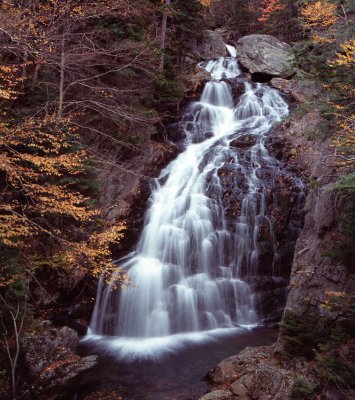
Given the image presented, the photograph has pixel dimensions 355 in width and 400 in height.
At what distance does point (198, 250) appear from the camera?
11867 millimetres

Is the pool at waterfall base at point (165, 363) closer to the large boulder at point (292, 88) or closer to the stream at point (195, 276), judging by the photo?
the stream at point (195, 276)

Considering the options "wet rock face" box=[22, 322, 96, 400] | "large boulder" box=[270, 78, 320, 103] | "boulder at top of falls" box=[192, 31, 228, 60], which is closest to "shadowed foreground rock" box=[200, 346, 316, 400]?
"wet rock face" box=[22, 322, 96, 400]

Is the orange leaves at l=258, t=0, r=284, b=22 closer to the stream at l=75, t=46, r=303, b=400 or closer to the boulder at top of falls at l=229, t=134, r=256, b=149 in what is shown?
the boulder at top of falls at l=229, t=134, r=256, b=149

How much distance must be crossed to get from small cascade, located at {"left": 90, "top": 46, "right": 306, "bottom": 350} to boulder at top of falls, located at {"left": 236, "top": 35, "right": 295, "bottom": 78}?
26.5 ft

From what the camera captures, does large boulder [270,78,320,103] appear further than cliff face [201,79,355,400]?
Yes

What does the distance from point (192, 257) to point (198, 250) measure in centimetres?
34

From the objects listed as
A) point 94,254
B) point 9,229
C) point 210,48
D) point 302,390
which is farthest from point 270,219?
point 210,48

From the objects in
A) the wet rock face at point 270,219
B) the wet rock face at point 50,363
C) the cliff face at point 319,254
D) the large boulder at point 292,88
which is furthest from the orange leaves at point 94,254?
the large boulder at point 292,88

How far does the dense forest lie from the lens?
6.41 meters

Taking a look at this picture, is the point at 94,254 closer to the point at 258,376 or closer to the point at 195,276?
the point at 258,376

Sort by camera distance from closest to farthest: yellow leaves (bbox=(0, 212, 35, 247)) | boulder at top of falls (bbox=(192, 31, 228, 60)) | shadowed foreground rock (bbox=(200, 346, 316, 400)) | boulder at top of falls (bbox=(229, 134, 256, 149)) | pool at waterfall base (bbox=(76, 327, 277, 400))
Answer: shadowed foreground rock (bbox=(200, 346, 316, 400)), yellow leaves (bbox=(0, 212, 35, 247)), pool at waterfall base (bbox=(76, 327, 277, 400)), boulder at top of falls (bbox=(229, 134, 256, 149)), boulder at top of falls (bbox=(192, 31, 228, 60))

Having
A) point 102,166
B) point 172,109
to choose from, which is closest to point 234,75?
point 172,109

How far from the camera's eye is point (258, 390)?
6.34 m

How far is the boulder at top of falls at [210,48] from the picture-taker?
24502 millimetres
